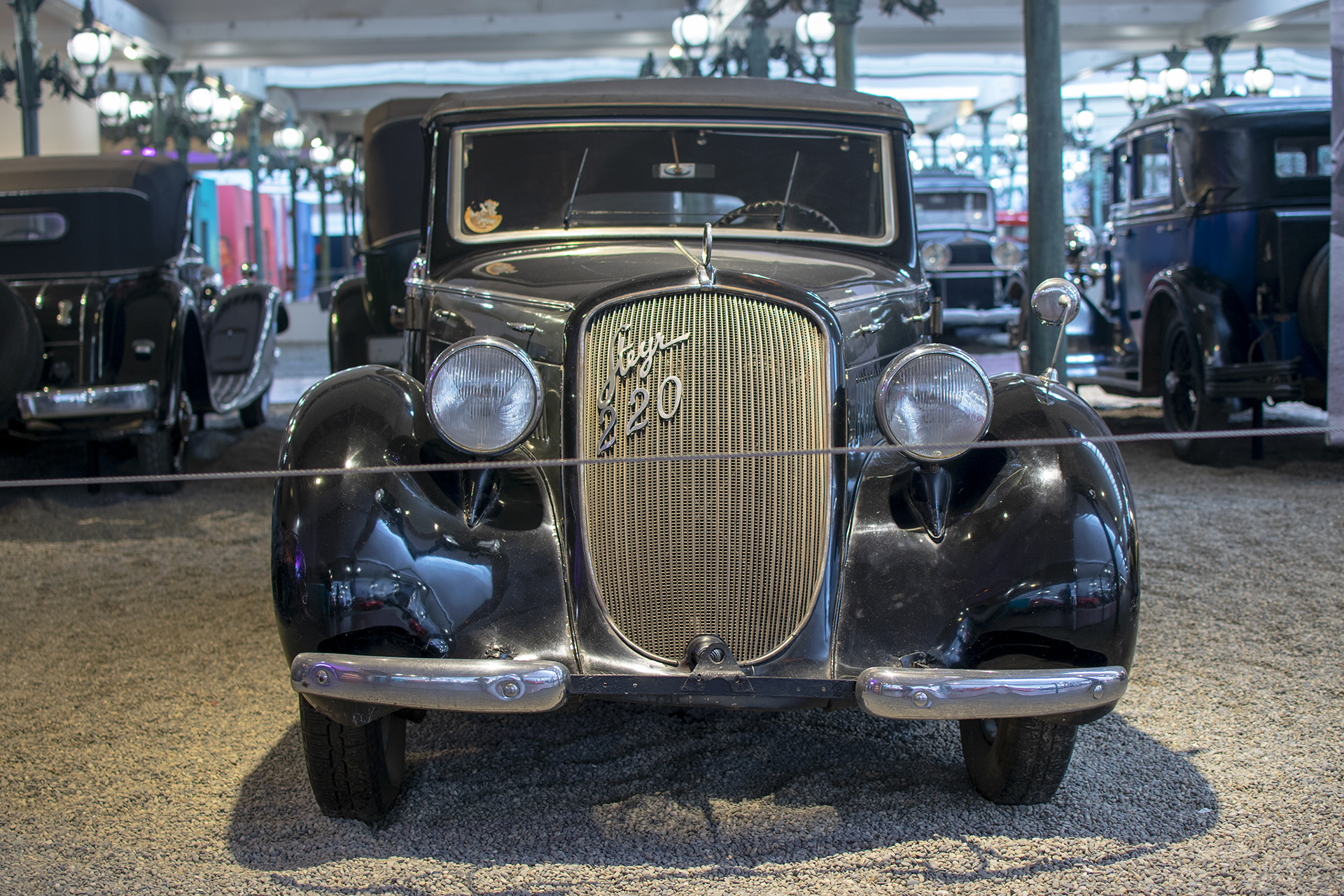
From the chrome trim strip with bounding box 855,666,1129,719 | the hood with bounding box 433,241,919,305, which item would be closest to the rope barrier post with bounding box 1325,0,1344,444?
the hood with bounding box 433,241,919,305

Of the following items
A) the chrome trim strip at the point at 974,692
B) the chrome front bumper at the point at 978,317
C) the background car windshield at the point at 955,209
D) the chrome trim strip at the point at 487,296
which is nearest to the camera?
the chrome trim strip at the point at 974,692

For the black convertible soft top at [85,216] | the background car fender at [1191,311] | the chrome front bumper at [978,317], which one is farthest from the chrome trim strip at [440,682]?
the chrome front bumper at [978,317]

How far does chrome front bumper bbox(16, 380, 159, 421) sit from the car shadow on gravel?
3.75 meters

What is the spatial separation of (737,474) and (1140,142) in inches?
267

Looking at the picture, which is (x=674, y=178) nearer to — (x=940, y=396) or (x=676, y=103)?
(x=676, y=103)

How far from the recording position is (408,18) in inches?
762

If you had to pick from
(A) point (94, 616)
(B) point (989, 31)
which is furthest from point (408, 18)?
(A) point (94, 616)

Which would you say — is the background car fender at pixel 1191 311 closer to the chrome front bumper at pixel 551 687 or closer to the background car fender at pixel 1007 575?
the background car fender at pixel 1007 575

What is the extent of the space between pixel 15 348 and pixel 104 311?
2.99 ft

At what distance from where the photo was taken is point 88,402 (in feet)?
20.0

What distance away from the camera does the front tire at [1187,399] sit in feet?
23.3

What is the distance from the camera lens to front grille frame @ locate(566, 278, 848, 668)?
95.3 inches

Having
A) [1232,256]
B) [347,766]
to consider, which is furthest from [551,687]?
[1232,256]

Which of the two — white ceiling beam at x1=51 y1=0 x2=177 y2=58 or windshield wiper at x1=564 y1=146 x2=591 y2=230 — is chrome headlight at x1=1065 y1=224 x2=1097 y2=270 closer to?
windshield wiper at x1=564 y1=146 x2=591 y2=230
